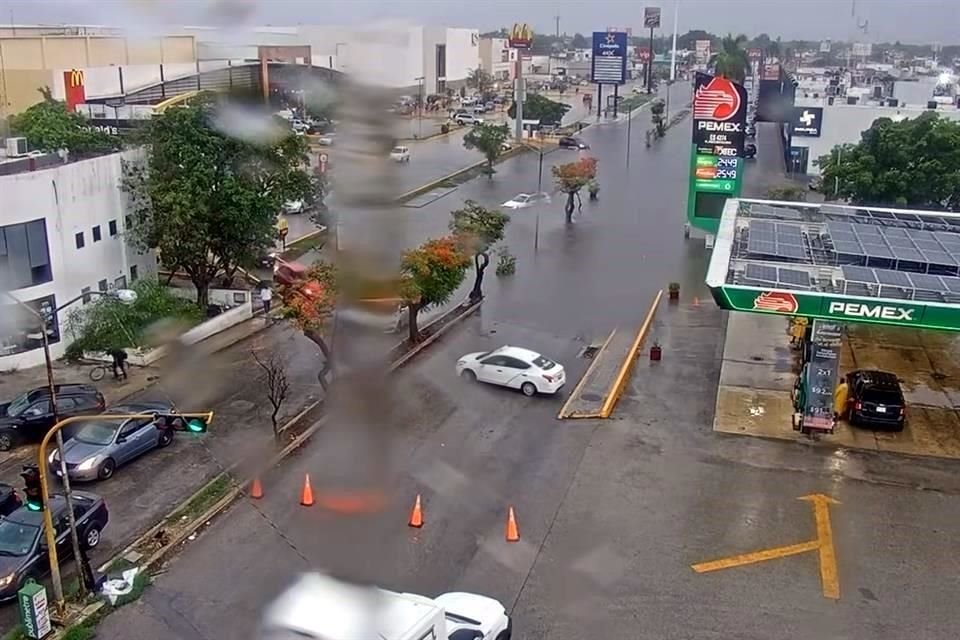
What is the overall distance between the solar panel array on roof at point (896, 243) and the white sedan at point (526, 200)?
7.33m

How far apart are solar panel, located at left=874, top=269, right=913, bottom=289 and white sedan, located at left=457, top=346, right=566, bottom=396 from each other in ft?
7.43

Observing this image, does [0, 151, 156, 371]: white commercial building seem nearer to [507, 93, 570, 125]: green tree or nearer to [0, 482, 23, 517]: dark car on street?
[0, 482, 23, 517]: dark car on street

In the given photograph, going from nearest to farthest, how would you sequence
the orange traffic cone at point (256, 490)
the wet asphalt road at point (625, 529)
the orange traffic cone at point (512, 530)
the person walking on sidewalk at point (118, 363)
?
the wet asphalt road at point (625, 529) → the orange traffic cone at point (512, 530) → the orange traffic cone at point (256, 490) → the person walking on sidewalk at point (118, 363)

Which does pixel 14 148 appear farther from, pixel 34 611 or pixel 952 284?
pixel 952 284

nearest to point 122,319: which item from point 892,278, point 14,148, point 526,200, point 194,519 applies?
point 14,148

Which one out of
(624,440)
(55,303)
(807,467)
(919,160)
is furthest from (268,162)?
(919,160)

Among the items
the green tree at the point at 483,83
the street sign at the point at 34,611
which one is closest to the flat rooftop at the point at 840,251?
the street sign at the point at 34,611

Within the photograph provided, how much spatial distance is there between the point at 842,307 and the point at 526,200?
9718 mm

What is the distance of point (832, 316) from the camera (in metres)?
5.61

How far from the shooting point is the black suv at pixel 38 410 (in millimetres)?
5738

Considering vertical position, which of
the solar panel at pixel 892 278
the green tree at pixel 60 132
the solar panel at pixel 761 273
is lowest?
the solar panel at pixel 892 278

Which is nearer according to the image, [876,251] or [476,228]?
[876,251]

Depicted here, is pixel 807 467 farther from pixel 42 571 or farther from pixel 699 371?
pixel 42 571

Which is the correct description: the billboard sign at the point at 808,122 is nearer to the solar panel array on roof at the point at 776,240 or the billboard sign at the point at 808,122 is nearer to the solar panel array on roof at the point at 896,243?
the solar panel array on roof at the point at 896,243
